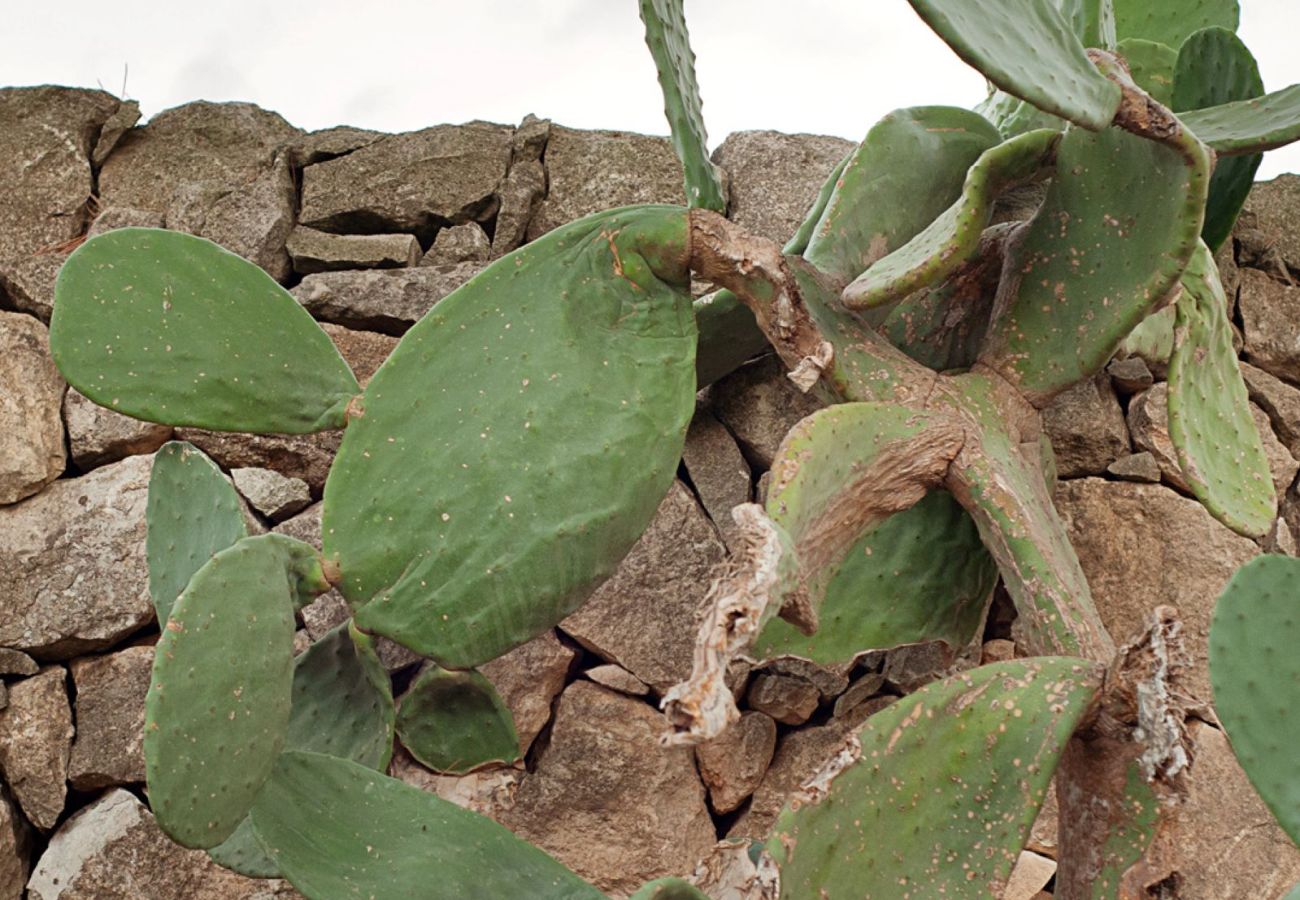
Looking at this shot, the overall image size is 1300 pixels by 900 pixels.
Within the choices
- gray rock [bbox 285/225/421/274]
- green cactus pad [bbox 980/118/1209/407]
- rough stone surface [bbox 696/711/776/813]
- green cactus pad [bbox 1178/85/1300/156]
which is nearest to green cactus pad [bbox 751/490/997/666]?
green cactus pad [bbox 980/118/1209/407]

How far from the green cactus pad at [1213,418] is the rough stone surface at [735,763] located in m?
0.66

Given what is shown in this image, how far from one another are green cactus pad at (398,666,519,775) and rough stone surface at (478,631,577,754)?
170 mm

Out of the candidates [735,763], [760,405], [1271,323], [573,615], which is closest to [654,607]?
[573,615]

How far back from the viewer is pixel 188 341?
1.47 m

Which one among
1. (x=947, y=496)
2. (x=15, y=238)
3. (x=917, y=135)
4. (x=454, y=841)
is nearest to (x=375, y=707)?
(x=454, y=841)

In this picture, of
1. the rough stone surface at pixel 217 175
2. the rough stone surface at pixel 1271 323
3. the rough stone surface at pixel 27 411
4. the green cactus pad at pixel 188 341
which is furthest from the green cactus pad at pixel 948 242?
the rough stone surface at pixel 27 411

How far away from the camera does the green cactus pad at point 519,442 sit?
1.39m

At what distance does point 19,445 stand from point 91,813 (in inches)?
20.6

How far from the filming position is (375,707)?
1.59 meters

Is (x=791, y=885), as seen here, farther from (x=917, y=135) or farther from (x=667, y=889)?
(x=917, y=135)

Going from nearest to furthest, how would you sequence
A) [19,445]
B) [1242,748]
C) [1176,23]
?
1. [1242,748]
2. [19,445]
3. [1176,23]

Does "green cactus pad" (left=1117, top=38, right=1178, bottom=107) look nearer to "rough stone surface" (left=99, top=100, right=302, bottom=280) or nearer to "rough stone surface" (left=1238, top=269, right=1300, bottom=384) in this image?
"rough stone surface" (left=1238, top=269, right=1300, bottom=384)

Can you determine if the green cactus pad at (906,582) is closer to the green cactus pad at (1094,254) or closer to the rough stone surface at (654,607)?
the green cactus pad at (1094,254)

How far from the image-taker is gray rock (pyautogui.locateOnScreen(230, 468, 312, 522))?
196 cm
